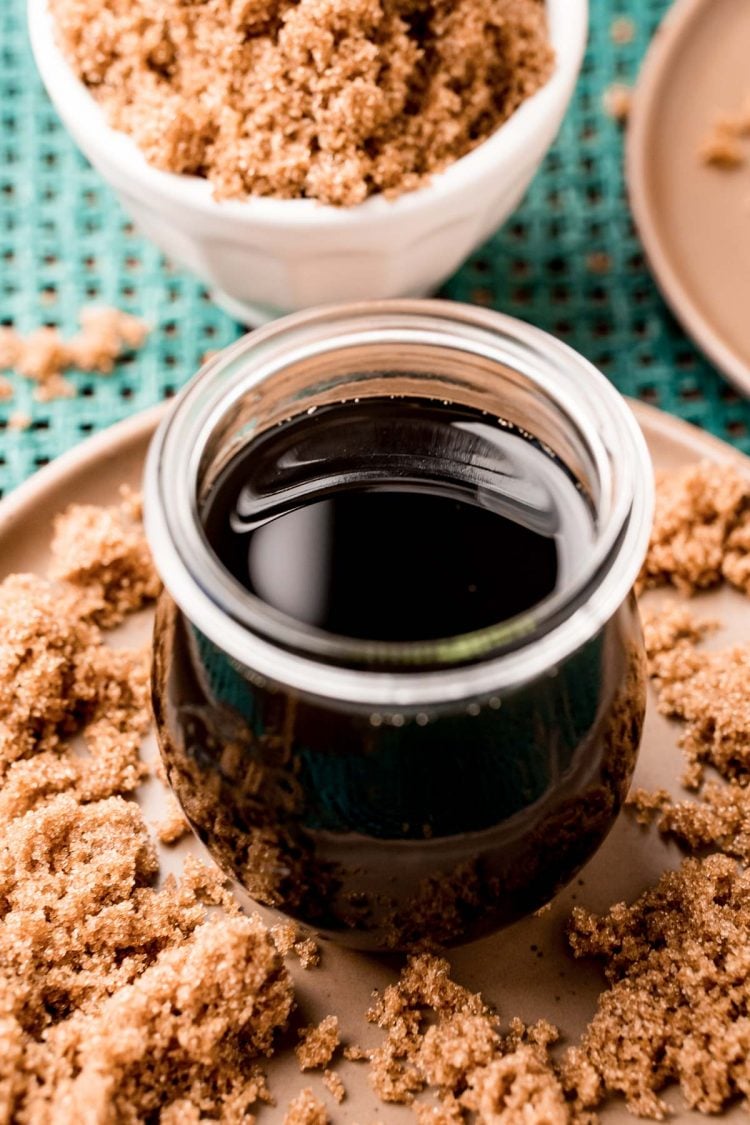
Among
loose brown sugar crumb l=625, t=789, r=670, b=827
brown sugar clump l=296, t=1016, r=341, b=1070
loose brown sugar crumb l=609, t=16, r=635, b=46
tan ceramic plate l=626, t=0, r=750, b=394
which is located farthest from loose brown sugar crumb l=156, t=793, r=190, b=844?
loose brown sugar crumb l=609, t=16, r=635, b=46

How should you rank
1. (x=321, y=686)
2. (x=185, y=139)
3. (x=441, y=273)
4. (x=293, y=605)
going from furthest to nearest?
1. (x=441, y=273)
2. (x=185, y=139)
3. (x=293, y=605)
4. (x=321, y=686)

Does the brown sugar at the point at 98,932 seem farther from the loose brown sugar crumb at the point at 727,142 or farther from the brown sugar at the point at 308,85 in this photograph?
the loose brown sugar crumb at the point at 727,142

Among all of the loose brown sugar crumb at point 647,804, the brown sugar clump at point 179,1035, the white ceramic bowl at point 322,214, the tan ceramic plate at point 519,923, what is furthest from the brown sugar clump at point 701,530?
the brown sugar clump at point 179,1035

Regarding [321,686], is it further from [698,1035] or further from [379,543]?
[698,1035]

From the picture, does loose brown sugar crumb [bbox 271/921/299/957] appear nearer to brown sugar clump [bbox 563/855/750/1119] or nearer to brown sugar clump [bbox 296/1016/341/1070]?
brown sugar clump [bbox 296/1016/341/1070]

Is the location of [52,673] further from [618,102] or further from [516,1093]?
[618,102]

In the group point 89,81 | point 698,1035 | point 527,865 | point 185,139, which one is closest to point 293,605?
point 527,865

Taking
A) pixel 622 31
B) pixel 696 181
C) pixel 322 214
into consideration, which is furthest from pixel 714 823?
pixel 622 31
